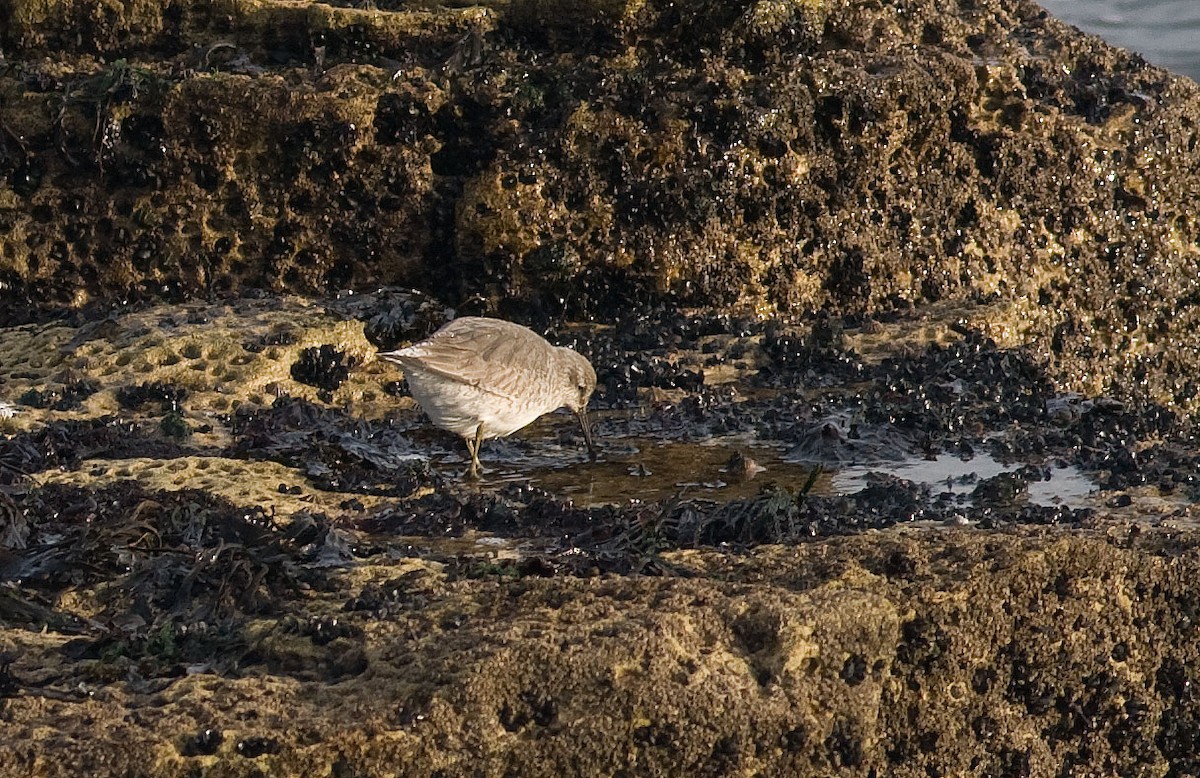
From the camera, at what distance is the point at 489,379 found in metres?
7.62

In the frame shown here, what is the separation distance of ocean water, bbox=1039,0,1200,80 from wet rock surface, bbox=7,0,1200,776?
938 centimetres

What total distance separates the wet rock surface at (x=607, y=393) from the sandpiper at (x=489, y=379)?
0.24 metres

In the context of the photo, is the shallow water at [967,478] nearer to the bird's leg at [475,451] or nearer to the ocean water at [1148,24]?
the bird's leg at [475,451]

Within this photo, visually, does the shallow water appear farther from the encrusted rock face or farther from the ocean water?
the ocean water

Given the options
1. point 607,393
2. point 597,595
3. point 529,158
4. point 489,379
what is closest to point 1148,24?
point 529,158

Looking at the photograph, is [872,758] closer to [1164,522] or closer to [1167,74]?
[1164,522]

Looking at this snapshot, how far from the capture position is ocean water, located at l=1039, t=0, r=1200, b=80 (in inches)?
760

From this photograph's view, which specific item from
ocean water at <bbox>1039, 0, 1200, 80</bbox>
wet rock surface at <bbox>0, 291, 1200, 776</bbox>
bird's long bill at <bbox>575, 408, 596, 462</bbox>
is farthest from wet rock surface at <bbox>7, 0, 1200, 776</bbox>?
ocean water at <bbox>1039, 0, 1200, 80</bbox>

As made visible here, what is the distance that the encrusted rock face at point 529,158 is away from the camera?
887cm

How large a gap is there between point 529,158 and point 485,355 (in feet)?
4.68

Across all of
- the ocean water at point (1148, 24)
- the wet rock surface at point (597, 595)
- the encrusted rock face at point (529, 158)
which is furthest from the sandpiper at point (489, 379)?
the ocean water at point (1148, 24)

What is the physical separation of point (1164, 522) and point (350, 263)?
469 centimetres

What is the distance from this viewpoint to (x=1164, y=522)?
6.09 metres

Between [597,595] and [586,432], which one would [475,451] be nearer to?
[586,432]
